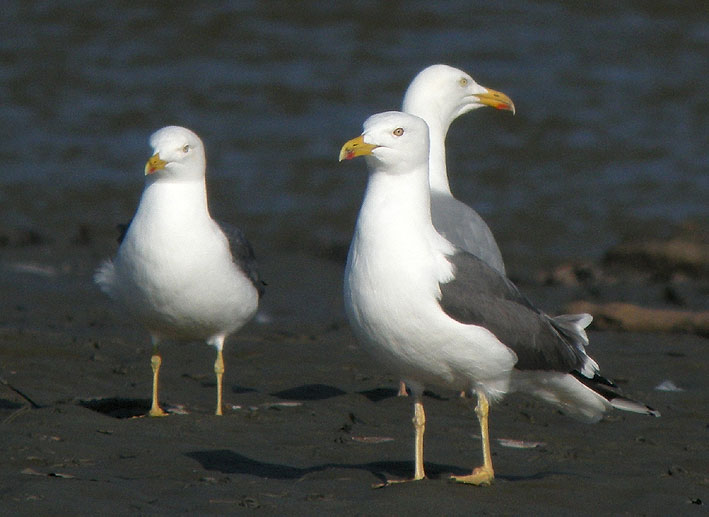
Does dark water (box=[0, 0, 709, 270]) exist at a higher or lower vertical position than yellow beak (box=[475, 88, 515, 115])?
higher

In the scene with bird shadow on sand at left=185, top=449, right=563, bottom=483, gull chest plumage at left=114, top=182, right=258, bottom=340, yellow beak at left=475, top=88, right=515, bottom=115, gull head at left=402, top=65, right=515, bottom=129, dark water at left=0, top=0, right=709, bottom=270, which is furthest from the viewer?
dark water at left=0, top=0, right=709, bottom=270

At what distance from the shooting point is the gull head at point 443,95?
9.48m

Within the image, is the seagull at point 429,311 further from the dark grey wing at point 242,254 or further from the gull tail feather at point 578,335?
the dark grey wing at point 242,254

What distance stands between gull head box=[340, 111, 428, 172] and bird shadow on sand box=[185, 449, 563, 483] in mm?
1495

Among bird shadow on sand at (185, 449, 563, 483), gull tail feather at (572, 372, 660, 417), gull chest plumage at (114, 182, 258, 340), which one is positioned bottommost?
bird shadow on sand at (185, 449, 563, 483)

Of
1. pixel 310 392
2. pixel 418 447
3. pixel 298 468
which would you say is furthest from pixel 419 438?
pixel 310 392

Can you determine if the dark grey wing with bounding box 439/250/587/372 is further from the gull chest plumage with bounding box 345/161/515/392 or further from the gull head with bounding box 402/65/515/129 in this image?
the gull head with bounding box 402/65/515/129

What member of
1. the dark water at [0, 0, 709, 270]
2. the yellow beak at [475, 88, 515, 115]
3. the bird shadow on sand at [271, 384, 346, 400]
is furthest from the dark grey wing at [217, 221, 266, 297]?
the dark water at [0, 0, 709, 270]

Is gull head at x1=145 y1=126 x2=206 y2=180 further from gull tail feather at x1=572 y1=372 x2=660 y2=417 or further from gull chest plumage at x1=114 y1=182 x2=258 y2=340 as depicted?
gull tail feather at x1=572 y1=372 x2=660 y2=417

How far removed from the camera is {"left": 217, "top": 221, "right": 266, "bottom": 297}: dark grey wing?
26.8 feet

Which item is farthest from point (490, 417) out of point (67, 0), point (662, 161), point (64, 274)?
point (67, 0)

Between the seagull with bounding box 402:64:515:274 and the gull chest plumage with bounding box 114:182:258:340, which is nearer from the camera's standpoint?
the gull chest plumage with bounding box 114:182:258:340

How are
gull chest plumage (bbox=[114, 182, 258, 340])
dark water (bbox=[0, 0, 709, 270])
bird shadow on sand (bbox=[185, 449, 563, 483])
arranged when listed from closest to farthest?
1. bird shadow on sand (bbox=[185, 449, 563, 483])
2. gull chest plumage (bbox=[114, 182, 258, 340])
3. dark water (bbox=[0, 0, 709, 270])

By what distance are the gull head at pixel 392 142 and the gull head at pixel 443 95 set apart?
11.2 feet
